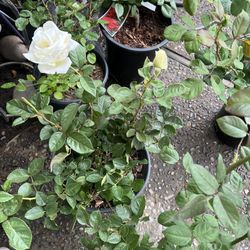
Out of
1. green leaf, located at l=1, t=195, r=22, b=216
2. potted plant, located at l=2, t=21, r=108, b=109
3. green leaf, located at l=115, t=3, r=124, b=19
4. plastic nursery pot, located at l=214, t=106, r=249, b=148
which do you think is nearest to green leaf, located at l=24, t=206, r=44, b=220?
green leaf, located at l=1, t=195, r=22, b=216

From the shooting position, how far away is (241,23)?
1003mm

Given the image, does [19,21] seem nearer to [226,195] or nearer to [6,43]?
[6,43]

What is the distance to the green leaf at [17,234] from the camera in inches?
34.0

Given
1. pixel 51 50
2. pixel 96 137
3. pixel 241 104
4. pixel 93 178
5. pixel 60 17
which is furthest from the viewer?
pixel 60 17

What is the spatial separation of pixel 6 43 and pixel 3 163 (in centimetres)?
54

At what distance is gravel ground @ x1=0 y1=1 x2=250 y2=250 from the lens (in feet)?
4.87

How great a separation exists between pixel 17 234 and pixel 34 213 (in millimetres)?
168

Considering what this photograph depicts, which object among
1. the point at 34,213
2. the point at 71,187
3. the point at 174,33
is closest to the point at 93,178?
the point at 71,187

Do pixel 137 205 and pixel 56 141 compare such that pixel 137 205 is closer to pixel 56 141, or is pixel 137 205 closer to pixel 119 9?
pixel 56 141

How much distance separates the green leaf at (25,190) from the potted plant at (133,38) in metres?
0.75

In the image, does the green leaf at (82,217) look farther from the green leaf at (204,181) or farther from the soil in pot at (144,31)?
the soil in pot at (144,31)

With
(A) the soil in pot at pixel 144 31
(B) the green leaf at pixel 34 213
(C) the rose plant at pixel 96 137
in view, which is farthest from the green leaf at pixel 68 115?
(A) the soil in pot at pixel 144 31

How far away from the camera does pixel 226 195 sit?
2.36ft

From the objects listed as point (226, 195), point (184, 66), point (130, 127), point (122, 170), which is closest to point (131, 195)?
point (122, 170)
